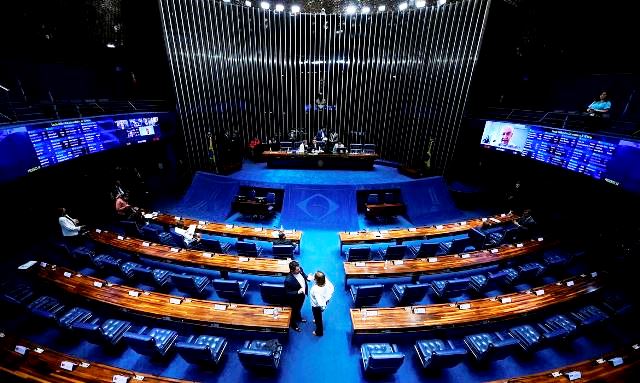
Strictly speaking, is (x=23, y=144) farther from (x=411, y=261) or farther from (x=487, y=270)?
(x=487, y=270)

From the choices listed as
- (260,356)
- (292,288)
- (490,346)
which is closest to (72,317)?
(260,356)

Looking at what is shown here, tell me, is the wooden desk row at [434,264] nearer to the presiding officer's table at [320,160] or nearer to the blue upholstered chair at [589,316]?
the blue upholstered chair at [589,316]

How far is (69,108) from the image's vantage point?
9492 mm

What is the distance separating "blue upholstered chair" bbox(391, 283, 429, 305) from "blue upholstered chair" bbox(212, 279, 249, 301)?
372 centimetres

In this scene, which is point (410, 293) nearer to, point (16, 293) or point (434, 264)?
point (434, 264)

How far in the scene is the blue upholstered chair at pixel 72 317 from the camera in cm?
507

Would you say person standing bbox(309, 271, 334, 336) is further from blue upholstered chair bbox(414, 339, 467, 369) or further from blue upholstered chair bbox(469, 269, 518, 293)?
blue upholstered chair bbox(469, 269, 518, 293)

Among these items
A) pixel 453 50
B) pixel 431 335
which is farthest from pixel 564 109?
pixel 431 335

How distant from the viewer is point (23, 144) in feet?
22.5

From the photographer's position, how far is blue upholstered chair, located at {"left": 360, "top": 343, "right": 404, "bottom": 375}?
4.16 meters

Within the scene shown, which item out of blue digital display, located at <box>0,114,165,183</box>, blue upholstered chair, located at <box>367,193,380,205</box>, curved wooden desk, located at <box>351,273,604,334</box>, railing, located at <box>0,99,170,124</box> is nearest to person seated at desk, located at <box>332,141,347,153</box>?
blue upholstered chair, located at <box>367,193,380,205</box>

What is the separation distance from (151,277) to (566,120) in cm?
1297

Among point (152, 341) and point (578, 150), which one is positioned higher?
point (578, 150)

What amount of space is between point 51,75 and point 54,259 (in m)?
6.96
